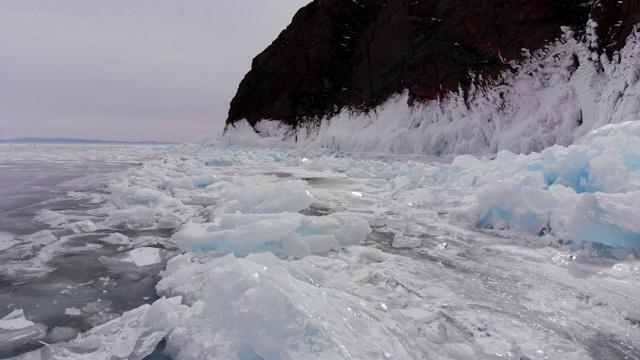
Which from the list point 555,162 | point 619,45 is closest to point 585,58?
point 619,45

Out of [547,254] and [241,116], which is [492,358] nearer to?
[547,254]

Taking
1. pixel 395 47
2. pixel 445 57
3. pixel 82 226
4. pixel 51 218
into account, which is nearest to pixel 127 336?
pixel 82 226

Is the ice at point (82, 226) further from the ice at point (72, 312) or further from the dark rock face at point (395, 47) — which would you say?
the dark rock face at point (395, 47)

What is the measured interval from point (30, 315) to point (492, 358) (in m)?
2.22

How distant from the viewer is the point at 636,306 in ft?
6.68

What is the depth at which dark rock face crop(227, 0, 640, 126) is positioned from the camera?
19.3 m

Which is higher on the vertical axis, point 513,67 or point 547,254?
point 513,67

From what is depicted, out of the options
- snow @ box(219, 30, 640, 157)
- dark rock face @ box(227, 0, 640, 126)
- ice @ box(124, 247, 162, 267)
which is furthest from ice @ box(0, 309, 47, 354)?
dark rock face @ box(227, 0, 640, 126)

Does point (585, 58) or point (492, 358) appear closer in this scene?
point (492, 358)

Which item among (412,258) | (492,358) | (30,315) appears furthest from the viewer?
(412,258)

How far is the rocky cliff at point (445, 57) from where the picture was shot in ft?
53.2

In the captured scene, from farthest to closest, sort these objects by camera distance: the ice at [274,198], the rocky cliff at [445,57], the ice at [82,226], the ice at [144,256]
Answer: the rocky cliff at [445,57], the ice at [274,198], the ice at [82,226], the ice at [144,256]

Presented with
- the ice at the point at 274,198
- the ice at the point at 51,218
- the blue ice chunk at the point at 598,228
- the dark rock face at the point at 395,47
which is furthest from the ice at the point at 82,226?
Result: the dark rock face at the point at 395,47

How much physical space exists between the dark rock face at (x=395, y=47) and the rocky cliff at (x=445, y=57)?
0.08m
